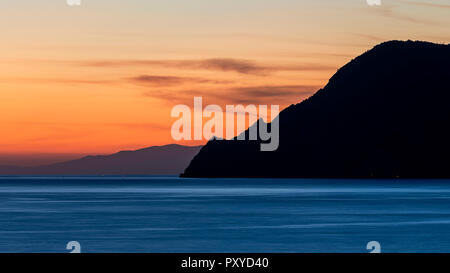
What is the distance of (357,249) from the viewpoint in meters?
37.3

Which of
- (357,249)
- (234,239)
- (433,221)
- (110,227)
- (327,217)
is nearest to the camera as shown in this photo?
(357,249)

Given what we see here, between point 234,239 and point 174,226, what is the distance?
34.5 feet

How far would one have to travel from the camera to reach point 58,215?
214 feet
